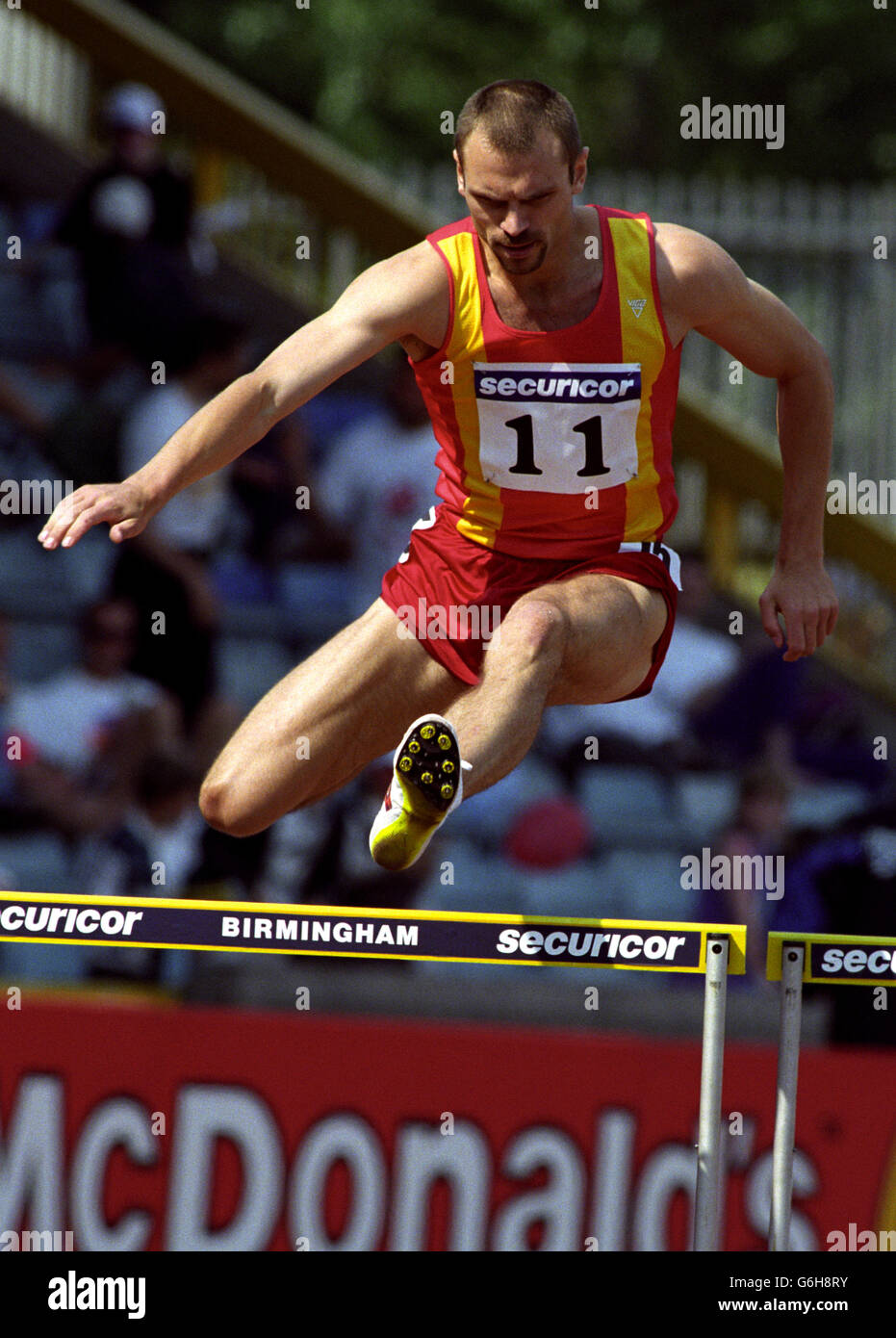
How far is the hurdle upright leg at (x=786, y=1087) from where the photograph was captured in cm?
423

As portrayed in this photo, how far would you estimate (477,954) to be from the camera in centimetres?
412

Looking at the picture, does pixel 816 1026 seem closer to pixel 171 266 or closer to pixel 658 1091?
pixel 658 1091

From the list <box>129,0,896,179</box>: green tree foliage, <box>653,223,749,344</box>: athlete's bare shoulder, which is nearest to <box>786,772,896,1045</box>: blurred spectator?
<box>653,223,749,344</box>: athlete's bare shoulder

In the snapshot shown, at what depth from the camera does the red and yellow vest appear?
14.7ft

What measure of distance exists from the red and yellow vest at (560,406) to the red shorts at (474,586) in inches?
1.6

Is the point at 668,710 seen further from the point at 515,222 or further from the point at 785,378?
the point at 515,222

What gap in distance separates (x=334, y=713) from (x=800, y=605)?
50.6 inches

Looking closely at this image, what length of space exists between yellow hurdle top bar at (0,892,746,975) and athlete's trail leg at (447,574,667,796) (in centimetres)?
34

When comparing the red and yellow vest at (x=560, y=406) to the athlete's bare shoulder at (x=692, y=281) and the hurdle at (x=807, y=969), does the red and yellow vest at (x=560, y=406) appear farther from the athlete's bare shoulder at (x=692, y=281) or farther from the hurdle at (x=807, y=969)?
the hurdle at (x=807, y=969)

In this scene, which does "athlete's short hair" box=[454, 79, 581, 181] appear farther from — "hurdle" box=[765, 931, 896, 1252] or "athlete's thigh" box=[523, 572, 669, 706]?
"hurdle" box=[765, 931, 896, 1252]

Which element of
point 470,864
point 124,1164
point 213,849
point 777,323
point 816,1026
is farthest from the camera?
point 470,864

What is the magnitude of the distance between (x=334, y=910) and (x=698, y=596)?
16.5 ft

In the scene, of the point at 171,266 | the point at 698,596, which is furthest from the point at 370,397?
the point at 698,596

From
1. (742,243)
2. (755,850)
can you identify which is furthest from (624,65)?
(755,850)
